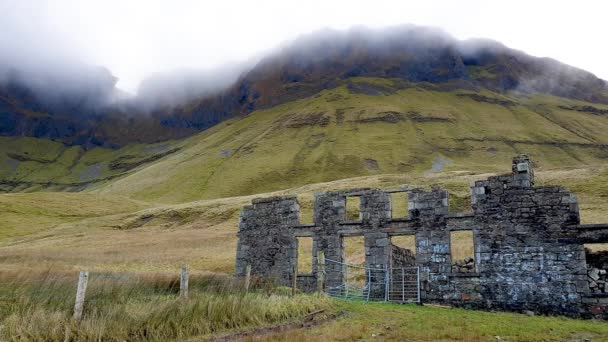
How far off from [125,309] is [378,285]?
12.9m

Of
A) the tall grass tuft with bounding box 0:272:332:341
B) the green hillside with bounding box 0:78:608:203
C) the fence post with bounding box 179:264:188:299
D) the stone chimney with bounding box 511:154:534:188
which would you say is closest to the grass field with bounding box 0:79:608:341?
the tall grass tuft with bounding box 0:272:332:341

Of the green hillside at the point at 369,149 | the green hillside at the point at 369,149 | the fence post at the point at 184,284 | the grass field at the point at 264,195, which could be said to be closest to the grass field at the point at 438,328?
the grass field at the point at 264,195

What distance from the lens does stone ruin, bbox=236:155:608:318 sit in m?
17.4

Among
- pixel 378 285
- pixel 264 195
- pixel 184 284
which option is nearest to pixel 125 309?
pixel 184 284

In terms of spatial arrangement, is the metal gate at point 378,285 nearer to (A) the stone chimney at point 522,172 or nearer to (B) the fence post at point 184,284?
(A) the stone chimney at point 522,172

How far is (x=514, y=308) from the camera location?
1808 centimetres

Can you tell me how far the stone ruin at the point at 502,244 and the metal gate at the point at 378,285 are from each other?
283 mm

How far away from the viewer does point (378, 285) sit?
2116cm

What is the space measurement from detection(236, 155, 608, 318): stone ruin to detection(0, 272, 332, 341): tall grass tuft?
7.86 metres

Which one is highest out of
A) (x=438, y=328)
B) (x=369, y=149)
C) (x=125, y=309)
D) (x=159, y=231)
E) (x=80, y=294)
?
(x=369, y=149)

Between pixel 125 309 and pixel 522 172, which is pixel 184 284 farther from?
pixel 522 172

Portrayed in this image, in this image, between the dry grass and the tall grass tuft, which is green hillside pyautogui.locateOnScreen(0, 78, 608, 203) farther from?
the tall grass tuft

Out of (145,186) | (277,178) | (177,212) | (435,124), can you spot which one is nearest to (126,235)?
(177,212)

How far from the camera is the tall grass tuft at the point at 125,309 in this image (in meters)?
9.95
